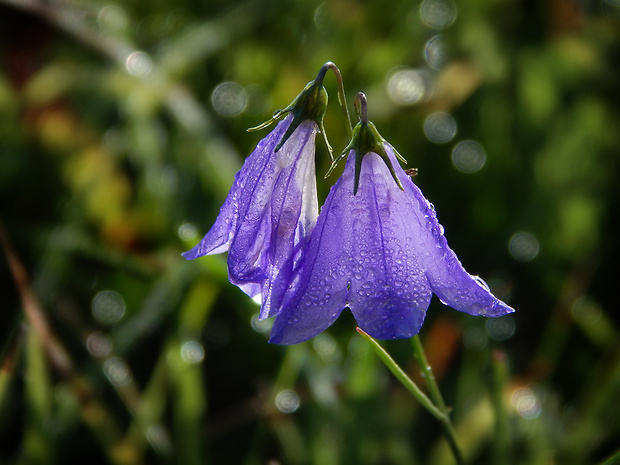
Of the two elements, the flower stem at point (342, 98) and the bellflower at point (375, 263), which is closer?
the bellflower at point (375, 263)

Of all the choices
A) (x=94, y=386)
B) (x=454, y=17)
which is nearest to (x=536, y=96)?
(x=454, y=17)

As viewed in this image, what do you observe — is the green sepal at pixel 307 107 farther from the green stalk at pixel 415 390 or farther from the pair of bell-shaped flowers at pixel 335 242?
the green stalk at pixel 415 390

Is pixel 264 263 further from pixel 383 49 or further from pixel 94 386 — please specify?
pixel 383 49

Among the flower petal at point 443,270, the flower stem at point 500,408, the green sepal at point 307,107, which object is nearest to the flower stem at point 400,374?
the flower petal at point 443,270

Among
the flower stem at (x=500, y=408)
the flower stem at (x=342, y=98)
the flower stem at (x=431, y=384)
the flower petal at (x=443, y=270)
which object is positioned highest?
the flower stem at (x=342, y=98)

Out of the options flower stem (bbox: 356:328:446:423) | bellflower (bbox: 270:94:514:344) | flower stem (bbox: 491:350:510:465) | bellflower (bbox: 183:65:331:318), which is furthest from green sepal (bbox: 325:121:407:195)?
flower stem (bbox: 491:350:510:465)

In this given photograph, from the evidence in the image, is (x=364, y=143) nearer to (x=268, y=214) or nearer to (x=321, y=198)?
(x=268, y=214)

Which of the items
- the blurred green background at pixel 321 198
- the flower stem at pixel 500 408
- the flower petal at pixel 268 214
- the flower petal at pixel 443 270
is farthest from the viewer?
the blurred green background at pixel 321 198

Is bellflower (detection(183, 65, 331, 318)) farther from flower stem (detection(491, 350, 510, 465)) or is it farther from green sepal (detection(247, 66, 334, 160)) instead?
flower stem (detection(491, 350, 510, 465))

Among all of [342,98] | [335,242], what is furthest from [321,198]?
[335,242]
